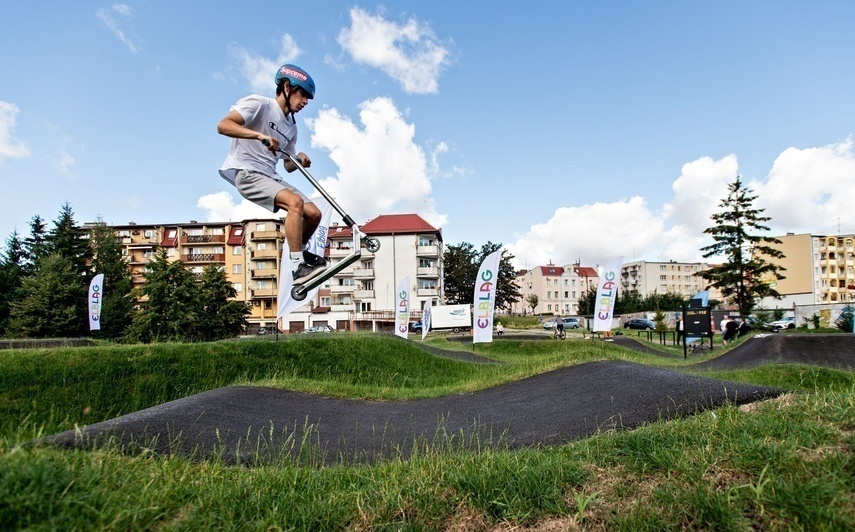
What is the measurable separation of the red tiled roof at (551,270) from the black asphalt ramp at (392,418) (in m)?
138

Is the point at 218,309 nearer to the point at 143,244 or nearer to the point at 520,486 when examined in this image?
the point at 520,486

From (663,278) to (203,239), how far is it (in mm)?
127763

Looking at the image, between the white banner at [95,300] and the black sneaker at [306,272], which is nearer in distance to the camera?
the black sneaker at [306,272]

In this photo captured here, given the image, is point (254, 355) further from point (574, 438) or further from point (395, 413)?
point (574, 438)

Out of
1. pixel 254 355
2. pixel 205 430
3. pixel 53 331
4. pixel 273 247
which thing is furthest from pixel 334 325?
pixel 205 430

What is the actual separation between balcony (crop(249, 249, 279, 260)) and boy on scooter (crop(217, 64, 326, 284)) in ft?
227

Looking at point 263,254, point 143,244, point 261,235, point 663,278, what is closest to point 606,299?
point 261,235

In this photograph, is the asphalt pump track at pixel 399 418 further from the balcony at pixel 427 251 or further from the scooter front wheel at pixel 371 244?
the balcony at pixel 427 251

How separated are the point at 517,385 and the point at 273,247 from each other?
231 ft

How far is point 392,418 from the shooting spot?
655 centimetres

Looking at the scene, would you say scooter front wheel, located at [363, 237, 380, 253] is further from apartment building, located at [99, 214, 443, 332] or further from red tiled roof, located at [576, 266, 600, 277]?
red tiled roof, located at [576, 266, 600, 277]

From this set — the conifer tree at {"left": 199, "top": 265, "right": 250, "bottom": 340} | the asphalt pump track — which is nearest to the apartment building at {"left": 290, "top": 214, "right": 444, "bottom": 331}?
the conifer tree at {"left": 199, "top": 265, "right": 250, "bottom": 340}

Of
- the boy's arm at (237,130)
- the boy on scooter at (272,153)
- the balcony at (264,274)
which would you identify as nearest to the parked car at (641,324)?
the balcony at (264,274)

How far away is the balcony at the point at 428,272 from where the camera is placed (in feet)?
237
